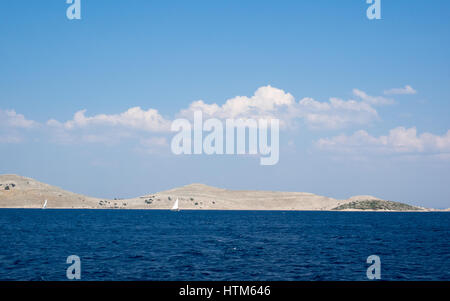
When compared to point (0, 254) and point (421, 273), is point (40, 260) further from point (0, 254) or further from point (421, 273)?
point (421, 273)

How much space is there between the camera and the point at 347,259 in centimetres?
5997

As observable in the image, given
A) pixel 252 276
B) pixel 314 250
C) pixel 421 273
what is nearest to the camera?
pixel 252 276

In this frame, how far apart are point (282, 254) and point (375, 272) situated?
19.5 meters

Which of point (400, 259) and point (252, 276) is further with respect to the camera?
point (400, 259)

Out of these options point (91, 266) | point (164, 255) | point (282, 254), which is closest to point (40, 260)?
point (91, 266)
